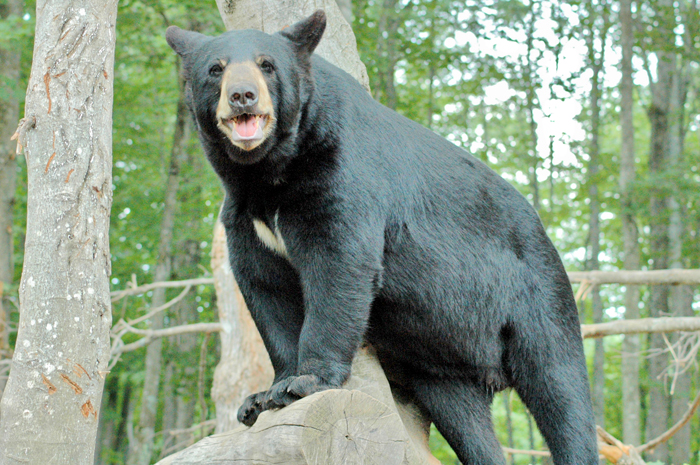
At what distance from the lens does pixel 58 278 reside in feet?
7.83

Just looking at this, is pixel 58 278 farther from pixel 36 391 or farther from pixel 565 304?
pixel 565 304

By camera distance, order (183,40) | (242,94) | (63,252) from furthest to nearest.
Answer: (183,40) → (242,94) → (63,252)

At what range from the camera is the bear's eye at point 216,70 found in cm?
293

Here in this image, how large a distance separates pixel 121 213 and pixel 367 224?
13161 millimetres

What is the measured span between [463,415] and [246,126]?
1797 mm

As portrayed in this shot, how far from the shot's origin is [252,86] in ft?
9.04

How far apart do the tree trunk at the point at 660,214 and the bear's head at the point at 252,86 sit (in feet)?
32.1

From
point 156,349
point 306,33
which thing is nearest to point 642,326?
point 306,33

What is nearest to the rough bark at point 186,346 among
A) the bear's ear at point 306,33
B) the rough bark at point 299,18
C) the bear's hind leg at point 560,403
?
the rough bark at point 299,18

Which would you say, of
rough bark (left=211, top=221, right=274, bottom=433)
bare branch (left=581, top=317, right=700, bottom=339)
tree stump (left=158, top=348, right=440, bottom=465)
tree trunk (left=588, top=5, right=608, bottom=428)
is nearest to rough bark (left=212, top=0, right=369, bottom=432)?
rough bark (left=211, top=221, right=274, bottom=433)

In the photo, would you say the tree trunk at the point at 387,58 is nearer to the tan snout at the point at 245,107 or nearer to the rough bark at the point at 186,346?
the rough bark at the point at 186,346

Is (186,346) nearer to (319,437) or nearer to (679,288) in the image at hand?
(679,288)

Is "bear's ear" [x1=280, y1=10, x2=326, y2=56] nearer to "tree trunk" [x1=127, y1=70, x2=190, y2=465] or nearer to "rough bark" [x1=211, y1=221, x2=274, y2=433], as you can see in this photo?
"rough bark" [x1=211, y1=221, x2=274, y2=433]

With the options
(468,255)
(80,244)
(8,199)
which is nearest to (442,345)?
(468,255)
